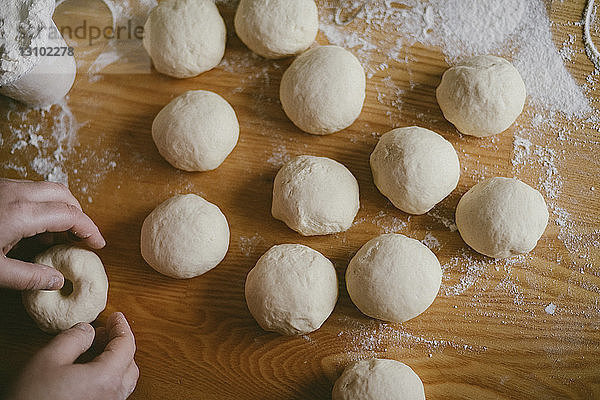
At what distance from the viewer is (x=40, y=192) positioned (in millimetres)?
1413

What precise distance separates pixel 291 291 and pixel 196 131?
52 centimetres

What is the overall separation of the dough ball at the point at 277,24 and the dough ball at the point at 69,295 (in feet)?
2.57

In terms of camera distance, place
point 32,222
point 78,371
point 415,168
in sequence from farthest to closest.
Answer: point 415,168 → point 32,222 → point 78,371

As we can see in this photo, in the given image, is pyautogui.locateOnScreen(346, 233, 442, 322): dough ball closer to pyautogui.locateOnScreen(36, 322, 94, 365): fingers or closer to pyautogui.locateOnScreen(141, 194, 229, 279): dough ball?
pyautogui.locateOnScreen(141, 194, 229, 279): dough ball

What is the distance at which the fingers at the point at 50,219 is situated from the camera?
1352mm

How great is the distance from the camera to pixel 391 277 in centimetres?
141

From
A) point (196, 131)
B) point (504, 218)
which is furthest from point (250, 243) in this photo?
point (504, 218)

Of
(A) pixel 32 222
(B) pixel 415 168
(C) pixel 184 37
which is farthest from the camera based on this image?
(C) pixel 184 37

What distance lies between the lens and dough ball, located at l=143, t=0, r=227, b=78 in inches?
61.4

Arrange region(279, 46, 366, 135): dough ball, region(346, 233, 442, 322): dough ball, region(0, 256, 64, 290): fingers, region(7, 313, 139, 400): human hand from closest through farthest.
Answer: region(7, 313, 139, 400): human hand, region(0, 256, 64, 290): fingers, region(346, 233, 442, 322): dough ball, region(279, 46, 366, 135): dough ball

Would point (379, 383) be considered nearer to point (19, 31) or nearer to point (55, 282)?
point (55, 282)

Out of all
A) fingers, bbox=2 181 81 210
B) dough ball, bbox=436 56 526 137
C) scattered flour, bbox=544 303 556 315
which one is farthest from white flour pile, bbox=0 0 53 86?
scattered flour, bbox=544 303 556 315

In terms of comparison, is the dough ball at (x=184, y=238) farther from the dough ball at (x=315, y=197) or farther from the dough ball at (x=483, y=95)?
the dough ball at (x=483, y=95)

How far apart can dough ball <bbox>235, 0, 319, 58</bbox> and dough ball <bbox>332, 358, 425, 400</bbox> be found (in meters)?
0.93
